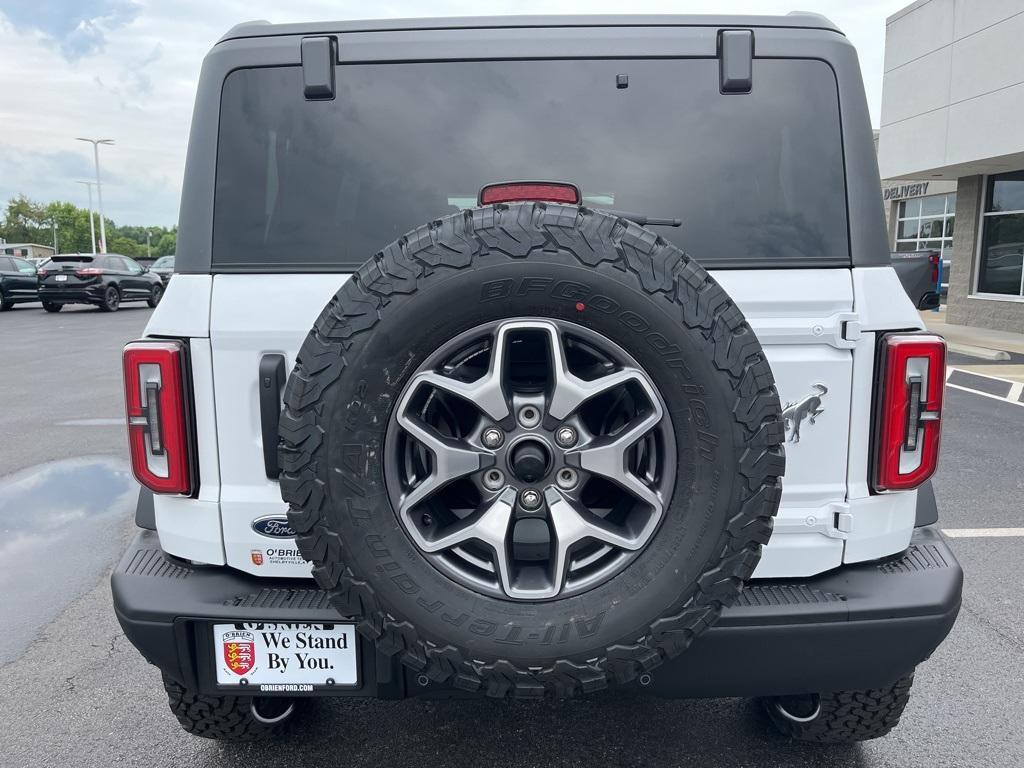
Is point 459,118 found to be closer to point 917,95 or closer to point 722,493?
point 722,493

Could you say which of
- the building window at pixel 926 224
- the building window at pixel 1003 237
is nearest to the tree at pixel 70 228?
the building window at pixel 926 224

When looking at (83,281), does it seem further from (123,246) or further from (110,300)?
(123,246)

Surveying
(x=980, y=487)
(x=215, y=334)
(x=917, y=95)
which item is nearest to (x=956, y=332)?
(x=917, y=95)

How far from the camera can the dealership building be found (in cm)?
1418

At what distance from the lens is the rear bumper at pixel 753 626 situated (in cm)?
195

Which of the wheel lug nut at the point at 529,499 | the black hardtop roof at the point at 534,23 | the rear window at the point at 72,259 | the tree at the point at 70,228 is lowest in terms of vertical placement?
the wheel lug nut at the point at 529,499

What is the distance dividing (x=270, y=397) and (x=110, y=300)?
75.0 feet

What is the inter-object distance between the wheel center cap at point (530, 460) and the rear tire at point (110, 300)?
75.5ft

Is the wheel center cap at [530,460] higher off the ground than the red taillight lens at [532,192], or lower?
lower

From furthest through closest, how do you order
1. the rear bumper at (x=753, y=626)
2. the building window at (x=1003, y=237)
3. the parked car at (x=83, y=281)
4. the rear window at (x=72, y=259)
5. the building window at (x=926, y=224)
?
the building window at (x=926, y=224) → the rear window at (x=72, y=259) → the parked car at (x=83, y=281) → the building window at (x=1003, y=237) → the rear bumper at (x=753, y=626)

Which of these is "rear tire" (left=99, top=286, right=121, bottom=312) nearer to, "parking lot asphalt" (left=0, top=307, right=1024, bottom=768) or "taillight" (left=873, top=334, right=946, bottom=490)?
"parking lot asphalt" (left=0, top=307, right=1024, bottom=768)

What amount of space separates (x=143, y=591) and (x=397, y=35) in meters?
1.57

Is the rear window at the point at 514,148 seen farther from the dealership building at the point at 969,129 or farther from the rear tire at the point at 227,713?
the dealership building at the point at 969,129

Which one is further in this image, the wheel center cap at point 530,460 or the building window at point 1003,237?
the building window at point 1003,237
